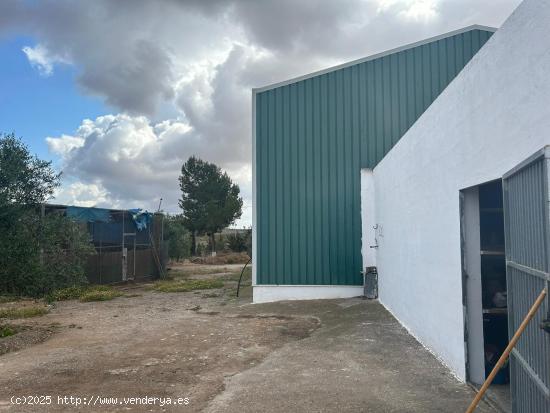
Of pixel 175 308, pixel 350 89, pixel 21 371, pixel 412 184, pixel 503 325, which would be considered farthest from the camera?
pixel 350 89

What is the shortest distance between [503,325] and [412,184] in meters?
2.66

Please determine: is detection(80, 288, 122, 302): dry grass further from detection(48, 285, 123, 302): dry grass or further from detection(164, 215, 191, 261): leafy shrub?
detection(164, 215, 191, 261): leafy shrub

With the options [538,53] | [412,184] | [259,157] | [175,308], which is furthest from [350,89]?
[538,53]

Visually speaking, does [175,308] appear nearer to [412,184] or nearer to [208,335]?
[208,335]

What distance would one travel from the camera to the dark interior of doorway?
201 inches

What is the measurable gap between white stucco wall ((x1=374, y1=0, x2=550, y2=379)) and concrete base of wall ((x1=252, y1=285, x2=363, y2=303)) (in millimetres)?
2557

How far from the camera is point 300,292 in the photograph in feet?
39.9

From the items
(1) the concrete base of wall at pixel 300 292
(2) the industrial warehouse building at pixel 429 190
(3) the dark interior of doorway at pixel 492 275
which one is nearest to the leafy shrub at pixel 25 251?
(1) the concrete base of wall at pixel 300 292

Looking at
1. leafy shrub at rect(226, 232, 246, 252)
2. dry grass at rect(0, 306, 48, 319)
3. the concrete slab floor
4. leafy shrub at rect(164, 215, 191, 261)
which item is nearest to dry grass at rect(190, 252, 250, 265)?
leafy shrub at rect(226, 232, 246, 252)

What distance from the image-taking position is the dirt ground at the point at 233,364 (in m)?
4.79

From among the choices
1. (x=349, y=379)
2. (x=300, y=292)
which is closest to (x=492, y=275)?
(x=349, y=379)

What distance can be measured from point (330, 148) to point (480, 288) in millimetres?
7770

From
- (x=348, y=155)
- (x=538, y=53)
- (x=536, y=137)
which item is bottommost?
(x=536, y=137)

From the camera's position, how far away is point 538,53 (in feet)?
10.5
